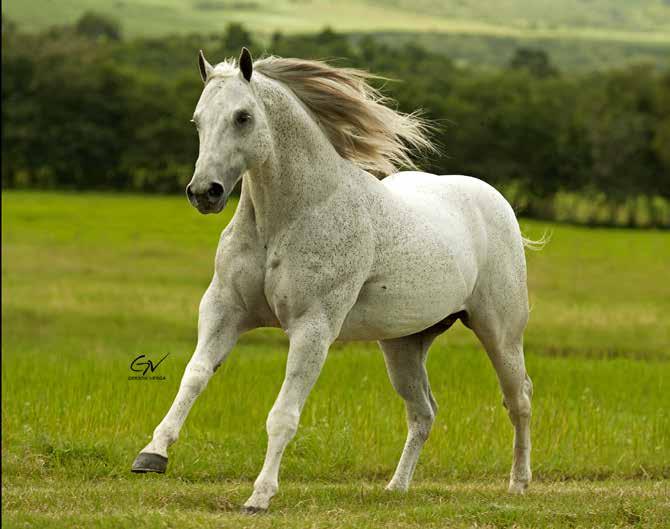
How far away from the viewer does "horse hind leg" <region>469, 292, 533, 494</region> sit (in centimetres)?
895

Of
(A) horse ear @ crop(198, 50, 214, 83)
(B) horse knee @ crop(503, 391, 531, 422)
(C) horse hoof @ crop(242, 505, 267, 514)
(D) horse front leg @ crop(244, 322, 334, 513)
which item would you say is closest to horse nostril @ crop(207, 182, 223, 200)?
(A) horse ear @ crop(198, 50, 214, 83)

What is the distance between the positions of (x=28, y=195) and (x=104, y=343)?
128 ft

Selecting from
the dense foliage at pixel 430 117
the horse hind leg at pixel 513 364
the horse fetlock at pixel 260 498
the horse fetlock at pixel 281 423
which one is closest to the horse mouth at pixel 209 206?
the horse fetlock at pixel 281 423

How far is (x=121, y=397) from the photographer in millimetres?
11555

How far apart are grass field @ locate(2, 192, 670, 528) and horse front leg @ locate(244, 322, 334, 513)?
0.19 meters

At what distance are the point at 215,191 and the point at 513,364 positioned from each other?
10.7ft

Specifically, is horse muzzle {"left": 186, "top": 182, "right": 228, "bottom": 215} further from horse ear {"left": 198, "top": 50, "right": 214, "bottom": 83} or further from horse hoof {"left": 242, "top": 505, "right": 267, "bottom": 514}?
horse hoof {"left": 242, "top": 505, "right": 267, "bottom": 514}

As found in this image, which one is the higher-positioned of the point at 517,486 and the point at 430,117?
the point at 517,486

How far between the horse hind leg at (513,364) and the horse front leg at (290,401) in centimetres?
195

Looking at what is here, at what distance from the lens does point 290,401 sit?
7.19 m

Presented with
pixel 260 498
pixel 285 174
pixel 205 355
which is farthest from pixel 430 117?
pixel 260 498

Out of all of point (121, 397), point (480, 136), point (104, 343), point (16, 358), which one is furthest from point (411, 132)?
point (480, 136)

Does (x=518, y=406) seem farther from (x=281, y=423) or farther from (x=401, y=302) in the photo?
(x=281, y=423)

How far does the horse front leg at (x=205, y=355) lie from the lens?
275 inches
